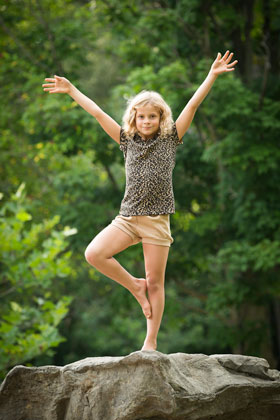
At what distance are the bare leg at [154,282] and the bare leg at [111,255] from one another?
2.1 inches

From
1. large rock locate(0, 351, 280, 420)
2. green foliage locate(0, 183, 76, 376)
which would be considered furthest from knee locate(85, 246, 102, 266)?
green foliage locate(0, 183, 76, 376)

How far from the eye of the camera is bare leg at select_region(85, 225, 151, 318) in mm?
4074

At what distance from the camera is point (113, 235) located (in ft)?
13.5

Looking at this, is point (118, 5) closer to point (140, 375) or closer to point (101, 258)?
point (101, 258)

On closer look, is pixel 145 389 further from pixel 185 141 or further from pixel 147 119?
pixel 185 141

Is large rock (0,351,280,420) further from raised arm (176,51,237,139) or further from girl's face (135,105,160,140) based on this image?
raised arm (176,51,237,139)

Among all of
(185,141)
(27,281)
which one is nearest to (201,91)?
(27,281)

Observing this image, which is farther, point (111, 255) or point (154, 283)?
point (154, 283)

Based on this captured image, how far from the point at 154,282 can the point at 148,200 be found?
60 cm

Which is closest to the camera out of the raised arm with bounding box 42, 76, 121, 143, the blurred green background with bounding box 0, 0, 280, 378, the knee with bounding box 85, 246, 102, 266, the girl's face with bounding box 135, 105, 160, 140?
the knee with bounding box 85, 246, 102, 266

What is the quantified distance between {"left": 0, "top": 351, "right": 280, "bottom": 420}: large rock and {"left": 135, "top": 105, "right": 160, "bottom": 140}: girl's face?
157 centimetres

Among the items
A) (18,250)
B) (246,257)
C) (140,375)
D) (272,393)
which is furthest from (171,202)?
(246,257)

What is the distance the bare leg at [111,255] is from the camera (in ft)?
13.4

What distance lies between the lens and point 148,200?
4.17 meters
